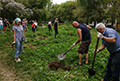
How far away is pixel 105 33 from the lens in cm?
A: 266

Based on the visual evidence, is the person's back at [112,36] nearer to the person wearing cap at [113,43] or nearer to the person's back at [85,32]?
the person wearing cap at [113,43]

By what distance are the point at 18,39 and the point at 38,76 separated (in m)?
1.92

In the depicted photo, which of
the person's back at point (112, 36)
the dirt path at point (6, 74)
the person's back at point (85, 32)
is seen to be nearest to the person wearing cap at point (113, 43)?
the person's back at point (112, 36)

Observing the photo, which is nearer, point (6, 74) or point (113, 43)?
point (113, 43)

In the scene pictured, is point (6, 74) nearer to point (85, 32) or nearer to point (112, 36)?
point (85, 32)

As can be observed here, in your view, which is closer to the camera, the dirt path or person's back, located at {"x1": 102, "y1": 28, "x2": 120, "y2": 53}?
person's back, located at {"x1": 102, "y1": 28, "x2": 120, "y2": 53}

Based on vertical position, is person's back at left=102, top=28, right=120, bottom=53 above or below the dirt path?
above

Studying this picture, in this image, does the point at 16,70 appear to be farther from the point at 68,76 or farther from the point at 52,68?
the point at 68,76

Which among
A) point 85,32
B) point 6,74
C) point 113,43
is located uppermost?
point 85,32

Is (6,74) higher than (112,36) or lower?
lower

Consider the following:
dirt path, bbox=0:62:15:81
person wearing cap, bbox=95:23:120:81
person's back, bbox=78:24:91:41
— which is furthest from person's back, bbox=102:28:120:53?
dirt path, bbox=0:62:15:81

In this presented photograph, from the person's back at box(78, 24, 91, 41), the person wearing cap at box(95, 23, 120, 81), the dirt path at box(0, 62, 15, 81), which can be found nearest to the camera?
the person wearing cap at box(95, 23, 120, 81)

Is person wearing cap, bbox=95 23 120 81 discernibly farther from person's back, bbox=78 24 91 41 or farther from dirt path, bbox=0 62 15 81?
dirt path, bbox=0 62 15 81

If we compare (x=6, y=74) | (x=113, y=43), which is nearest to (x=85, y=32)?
(x=113, y=43)
